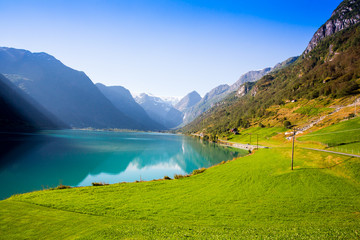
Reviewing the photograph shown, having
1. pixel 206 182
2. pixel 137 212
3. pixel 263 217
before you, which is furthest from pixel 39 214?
pixel 206 182

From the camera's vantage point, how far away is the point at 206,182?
96.9ft

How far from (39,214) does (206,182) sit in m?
22.8

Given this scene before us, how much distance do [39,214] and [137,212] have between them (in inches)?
339

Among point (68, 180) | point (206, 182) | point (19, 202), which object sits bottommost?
point (68, 180)

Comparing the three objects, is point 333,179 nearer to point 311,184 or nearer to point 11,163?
point 311,184

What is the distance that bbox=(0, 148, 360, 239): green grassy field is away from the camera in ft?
40.3

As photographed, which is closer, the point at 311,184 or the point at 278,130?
the point at 311,184

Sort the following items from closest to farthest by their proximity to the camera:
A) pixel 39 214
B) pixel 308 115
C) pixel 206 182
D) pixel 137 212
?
pixel 39 214, pixel 137 212, pixel 206 182, pixel 308 115

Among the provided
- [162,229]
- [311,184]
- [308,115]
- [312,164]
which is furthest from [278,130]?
[162,229]

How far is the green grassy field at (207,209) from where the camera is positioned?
40.3 ft

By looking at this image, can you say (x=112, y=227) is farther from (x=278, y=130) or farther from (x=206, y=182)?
(x=278, y=130)

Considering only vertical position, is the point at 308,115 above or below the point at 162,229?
above

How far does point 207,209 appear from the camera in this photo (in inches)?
699

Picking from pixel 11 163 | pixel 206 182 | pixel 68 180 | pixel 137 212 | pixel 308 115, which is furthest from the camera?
pixel 308 115
